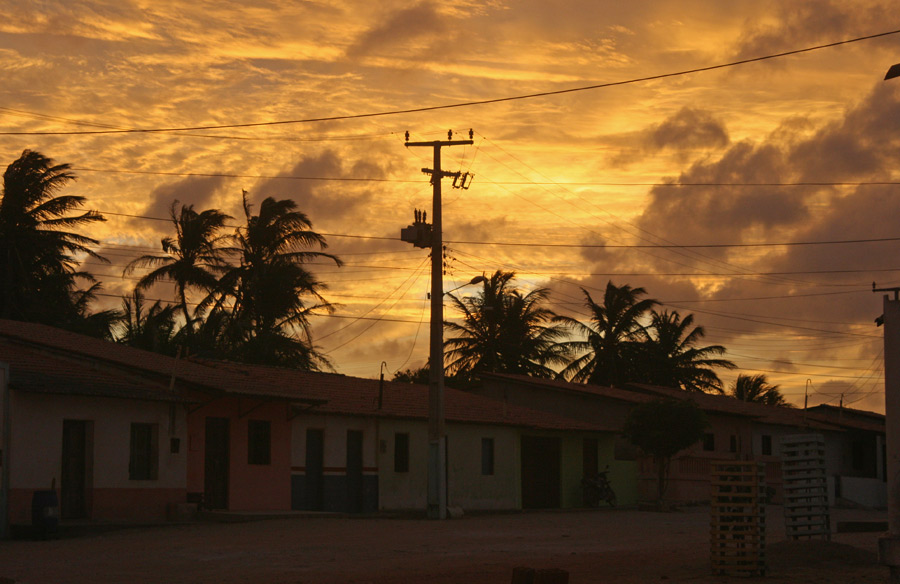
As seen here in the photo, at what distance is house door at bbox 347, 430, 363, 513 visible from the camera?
3394cm

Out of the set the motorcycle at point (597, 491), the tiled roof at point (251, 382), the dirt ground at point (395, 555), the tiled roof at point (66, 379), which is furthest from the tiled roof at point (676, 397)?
the tiled roof at point (66, 379)

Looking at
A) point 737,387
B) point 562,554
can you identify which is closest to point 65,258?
point 562,554

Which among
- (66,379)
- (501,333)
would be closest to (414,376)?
(501,333)

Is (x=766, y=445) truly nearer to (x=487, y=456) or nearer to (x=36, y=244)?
(x=487, y=456)

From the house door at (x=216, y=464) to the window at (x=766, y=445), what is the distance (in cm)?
3128

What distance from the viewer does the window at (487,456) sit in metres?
39.1

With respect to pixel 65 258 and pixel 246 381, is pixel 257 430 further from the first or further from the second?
pixel 65 258

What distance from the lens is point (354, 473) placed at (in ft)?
112

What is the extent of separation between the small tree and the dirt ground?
1201cm

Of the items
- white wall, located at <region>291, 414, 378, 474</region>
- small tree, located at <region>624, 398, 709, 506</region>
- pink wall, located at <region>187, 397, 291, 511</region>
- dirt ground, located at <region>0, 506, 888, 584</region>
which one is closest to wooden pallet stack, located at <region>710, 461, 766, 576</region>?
dirt ground, located at <region>0, 506, 888, 584</region>

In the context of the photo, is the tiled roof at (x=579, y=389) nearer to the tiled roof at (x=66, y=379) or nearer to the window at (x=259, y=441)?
the window at (x=259, y=441)

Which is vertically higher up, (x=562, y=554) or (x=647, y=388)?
(x=647, y=388)

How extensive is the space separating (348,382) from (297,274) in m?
9.43

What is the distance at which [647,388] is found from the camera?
49906mm
